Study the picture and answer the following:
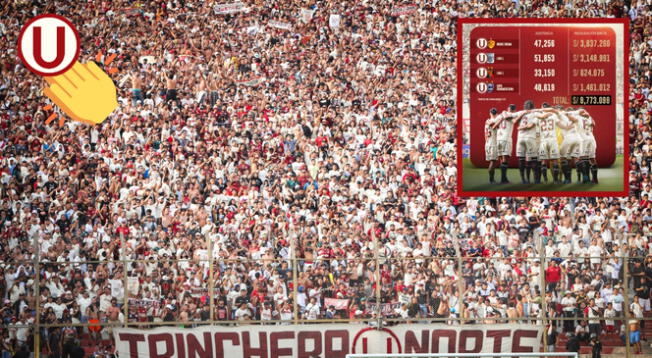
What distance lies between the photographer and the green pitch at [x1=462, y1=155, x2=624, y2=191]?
79.0 feet

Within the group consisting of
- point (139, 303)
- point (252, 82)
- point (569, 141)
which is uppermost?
point (252, 82)

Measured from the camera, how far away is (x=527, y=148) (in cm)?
2464

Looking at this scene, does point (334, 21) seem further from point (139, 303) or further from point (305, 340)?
point (305, 340)

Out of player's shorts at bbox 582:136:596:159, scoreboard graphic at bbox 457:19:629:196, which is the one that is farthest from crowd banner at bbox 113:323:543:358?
player's shorts at bbox 582:136:596:159

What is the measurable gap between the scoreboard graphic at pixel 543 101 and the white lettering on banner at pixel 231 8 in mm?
6264

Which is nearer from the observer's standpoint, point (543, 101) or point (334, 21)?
point (543, 101)

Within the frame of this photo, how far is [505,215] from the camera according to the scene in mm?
22938

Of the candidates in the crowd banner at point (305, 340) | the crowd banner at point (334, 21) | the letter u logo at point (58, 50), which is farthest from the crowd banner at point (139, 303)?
the crowd banner at point (334, 21)

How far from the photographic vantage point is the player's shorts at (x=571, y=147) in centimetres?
2470

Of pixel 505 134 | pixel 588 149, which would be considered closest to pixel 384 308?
pixel 505 134

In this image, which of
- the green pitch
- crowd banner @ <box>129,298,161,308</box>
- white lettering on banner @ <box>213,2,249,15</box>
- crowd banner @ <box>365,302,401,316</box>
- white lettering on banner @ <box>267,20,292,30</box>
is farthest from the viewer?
white lettering on banner @ <box>213,2,249,15</box>

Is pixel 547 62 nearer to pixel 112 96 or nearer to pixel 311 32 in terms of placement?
pixel 311 32

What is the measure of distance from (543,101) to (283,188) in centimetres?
609

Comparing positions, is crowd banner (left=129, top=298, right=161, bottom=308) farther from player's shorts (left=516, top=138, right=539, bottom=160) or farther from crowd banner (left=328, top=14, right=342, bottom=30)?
crowd banner (left=328, top=14, right=342, bottom=30)
